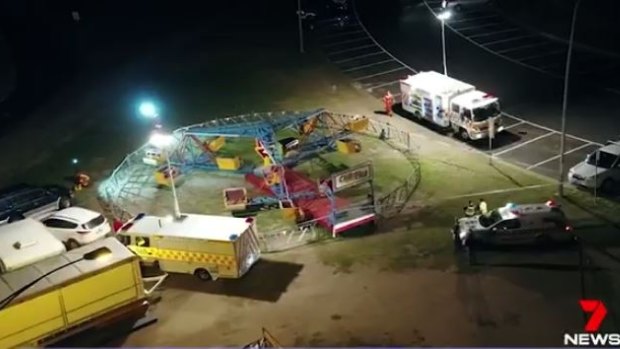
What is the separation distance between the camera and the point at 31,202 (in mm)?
36719

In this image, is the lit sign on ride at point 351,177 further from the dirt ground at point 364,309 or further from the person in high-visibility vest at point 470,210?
the person in high-visibility vest at point 470,210

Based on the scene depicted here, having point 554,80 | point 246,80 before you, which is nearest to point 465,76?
point 554,80

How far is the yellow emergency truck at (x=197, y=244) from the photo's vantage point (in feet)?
99.4

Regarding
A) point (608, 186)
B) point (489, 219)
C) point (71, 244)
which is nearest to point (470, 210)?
point (489, 219)

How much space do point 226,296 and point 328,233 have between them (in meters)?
5.80

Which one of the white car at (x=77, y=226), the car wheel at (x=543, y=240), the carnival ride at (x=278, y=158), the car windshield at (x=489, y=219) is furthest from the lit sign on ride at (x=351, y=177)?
the white car at (x=77, y=226)

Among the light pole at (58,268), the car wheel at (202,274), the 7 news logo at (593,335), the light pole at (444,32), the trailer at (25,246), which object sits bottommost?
the 7 news logo at (593,335)

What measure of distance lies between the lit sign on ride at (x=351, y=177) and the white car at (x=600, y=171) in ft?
30.1

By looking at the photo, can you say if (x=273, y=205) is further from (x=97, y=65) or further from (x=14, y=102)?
(x=97, y=65)

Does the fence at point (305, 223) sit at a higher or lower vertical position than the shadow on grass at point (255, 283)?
higher

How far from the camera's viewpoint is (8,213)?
35.7 metres

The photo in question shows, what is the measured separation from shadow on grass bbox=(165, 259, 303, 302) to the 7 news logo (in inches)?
403

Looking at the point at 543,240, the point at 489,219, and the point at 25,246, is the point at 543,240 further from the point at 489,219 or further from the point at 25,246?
the point at 25,246

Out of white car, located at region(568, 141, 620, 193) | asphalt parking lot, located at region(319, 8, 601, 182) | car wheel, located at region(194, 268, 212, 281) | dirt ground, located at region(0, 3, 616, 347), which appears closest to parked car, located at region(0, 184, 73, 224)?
dirt ground, located at region(0, 3, 616, 347)
